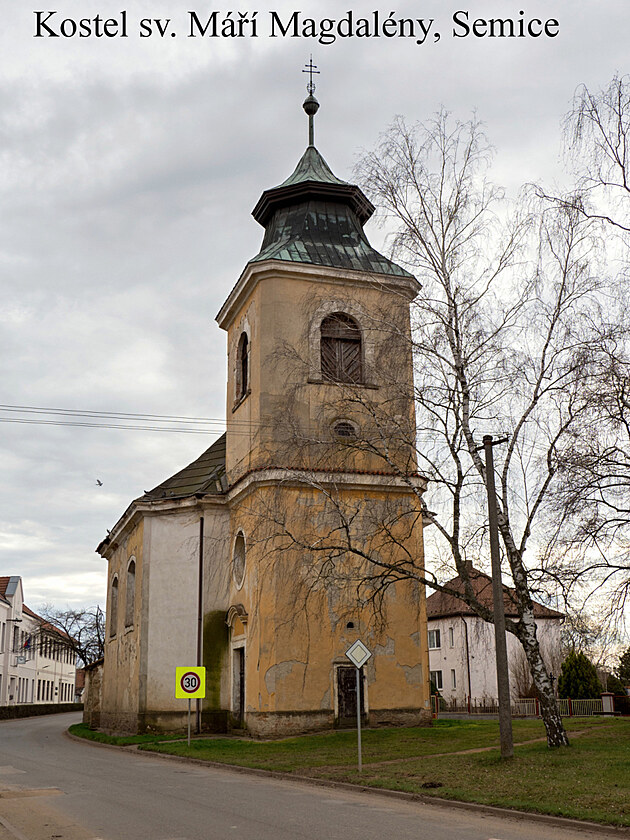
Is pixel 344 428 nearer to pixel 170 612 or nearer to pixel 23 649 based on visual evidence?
pixel 170 612

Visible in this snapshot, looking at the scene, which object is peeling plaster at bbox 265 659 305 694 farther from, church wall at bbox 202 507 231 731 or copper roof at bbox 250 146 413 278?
copper roof at bbox 250 146 413 278

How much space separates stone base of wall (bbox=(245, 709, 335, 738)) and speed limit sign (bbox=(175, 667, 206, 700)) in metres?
2.26

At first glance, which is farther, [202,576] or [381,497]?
[202,576]

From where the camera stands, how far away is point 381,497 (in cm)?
2720

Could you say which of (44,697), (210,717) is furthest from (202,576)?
(44,697)

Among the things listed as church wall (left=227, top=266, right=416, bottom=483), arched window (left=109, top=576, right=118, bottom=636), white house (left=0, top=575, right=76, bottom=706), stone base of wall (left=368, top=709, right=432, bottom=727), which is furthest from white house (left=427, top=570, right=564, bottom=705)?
white house (left=0, top=575, right=76, bottom=706)

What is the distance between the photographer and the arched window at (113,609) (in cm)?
3709

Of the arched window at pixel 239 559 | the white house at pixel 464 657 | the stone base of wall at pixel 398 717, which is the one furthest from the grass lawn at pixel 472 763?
the white house at pixel 464 657

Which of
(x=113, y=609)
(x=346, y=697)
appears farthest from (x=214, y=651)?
(x=113, y=609)

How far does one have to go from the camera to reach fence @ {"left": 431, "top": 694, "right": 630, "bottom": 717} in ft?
118

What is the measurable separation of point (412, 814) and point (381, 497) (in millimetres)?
15614

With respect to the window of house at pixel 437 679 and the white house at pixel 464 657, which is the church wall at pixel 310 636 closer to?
the white house at pixel 464 657

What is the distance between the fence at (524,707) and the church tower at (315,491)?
5962 millimetres

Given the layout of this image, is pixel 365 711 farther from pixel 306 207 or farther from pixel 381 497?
pixel 306 207
